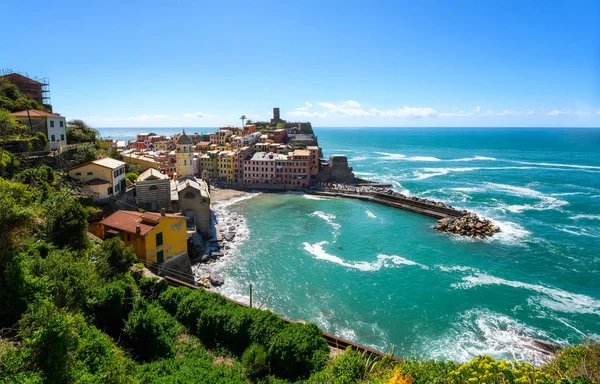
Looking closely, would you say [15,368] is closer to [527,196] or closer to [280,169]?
[280,169]

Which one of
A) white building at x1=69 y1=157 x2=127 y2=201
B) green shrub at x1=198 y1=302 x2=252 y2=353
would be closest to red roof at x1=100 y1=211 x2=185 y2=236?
white building at x1=69 y1=157 x2=127 y2=201

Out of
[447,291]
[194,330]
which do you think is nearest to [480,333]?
[447,291]

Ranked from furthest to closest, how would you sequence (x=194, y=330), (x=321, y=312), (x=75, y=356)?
(x=321, y=312) → (x=194, y=330) → (x=75, y=356)

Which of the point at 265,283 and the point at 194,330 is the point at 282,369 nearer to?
the point at 194,330

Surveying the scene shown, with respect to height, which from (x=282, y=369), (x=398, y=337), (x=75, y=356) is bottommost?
(x=398, y=337)

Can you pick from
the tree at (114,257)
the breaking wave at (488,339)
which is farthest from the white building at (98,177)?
the breaking wave at (488,339)

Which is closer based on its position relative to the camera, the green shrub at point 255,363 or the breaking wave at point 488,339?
the green shrub at point 255,363

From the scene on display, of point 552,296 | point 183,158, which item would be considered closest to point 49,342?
point 552,296

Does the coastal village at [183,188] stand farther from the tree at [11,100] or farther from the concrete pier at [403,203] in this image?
the tree at [11,100]
